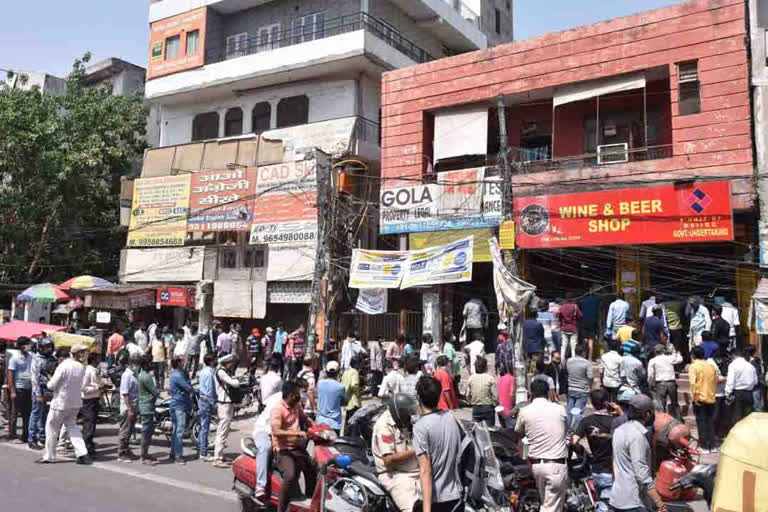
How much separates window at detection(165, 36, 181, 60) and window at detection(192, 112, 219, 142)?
8.49ft

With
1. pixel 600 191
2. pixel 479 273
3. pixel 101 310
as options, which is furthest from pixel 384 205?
Result: pixel 101 310

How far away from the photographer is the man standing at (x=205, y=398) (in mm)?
9695

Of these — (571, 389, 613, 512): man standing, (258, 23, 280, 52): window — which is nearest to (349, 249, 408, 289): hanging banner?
(571, 389, 613, 512): man standing

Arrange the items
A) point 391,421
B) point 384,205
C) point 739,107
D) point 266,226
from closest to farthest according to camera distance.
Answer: point 391,421
point 739,107
point 384,205
point 266,226

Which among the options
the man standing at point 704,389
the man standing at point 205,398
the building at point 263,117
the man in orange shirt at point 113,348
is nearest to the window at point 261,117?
the building at point 263,117

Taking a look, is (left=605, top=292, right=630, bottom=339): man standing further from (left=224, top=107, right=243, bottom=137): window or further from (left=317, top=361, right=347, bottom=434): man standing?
(left=224, top=107, right=243, bottom=137): window

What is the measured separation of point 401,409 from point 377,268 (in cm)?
1174

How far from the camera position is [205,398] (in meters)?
9.70

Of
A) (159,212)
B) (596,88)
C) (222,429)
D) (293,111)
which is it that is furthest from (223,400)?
(293,111)

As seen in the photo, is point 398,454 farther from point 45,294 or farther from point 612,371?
point 45,294

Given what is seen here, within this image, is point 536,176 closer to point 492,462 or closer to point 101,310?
point 492,462

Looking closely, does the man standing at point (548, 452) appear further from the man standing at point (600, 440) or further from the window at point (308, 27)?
the window at point (308, 27)

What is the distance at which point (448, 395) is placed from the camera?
31.2ft

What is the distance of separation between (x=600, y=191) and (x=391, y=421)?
1169 cm
